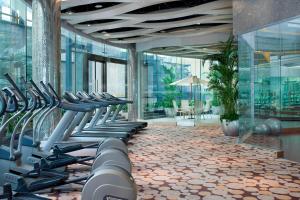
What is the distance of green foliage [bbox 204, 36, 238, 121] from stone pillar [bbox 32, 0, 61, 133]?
178 inches

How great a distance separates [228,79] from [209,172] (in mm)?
4557

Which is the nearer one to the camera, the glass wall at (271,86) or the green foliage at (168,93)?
the glass wall at (271,86)

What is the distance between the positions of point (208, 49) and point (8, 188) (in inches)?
465

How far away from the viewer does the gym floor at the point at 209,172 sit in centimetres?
383

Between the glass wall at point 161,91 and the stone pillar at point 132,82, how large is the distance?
1.01 feet

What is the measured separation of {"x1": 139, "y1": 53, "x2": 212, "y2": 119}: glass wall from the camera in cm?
1414

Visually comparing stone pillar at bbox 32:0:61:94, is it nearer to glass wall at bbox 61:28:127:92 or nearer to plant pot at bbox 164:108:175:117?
glass wall at bbox 61:28:127:92

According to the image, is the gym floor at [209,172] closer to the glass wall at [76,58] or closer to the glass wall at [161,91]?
the glass wall at [76,58]

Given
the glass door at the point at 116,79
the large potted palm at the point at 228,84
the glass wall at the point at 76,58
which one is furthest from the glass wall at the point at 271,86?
the glass door at the point at 116,79

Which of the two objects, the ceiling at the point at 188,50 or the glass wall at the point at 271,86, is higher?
the ceiling at the point at 188,50

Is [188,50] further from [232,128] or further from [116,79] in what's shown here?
[232,128]

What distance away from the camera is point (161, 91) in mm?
14250

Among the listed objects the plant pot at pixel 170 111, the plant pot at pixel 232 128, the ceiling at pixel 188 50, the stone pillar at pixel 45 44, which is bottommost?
the plant pot at pixel 232 128

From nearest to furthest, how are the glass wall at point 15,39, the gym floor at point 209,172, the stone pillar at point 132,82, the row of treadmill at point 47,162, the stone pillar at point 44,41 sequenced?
the row of treadmill at point 47,162 → the gym floor at point 209,172 → the stone pillar at point 44,41 → the glass wall at point 15,39 → the stone pillar at point 132,82
